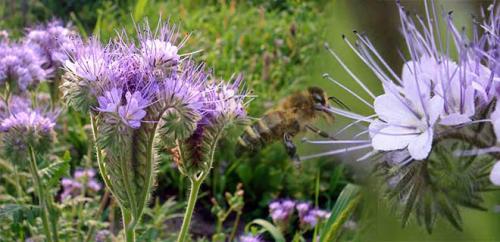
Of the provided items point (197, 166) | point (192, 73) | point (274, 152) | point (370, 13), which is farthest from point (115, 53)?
point (274, 152)

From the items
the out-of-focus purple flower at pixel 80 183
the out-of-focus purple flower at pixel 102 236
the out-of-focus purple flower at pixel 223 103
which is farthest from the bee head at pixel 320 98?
the out-of-focus purple flower at pixel 80 183

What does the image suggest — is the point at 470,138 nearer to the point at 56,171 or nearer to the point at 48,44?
the point at 56,171

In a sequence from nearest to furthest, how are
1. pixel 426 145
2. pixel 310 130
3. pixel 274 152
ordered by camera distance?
pixel 426 145 → pixel 310 130 → pixel 274 152

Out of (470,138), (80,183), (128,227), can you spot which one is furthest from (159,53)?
(80,183)

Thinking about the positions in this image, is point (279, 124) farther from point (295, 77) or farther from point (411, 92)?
point (295, 77)

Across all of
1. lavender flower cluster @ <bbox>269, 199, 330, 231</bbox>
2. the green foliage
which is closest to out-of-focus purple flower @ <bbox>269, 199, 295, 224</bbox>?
lavender flower cluster @ <bbox>269, 199, 330, 231</bbox>

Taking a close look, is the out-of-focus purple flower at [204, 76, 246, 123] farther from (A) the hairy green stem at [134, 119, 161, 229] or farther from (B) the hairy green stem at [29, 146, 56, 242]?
(B) the hairy green stem at [29, 146, 56, 242]

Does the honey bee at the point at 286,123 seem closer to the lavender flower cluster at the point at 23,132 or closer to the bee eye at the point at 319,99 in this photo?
the bee eye at the point at 319,99
